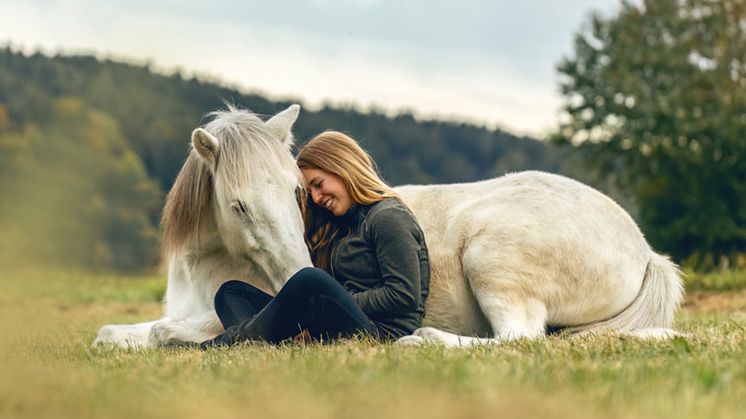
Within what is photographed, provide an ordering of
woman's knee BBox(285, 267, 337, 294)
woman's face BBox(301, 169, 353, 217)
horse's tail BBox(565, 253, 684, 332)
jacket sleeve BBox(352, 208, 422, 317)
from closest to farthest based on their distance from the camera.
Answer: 1. woman's knee BBox(285, 267, 337, 294)
2. jacket sleeve BBox(352, 208, 422, 317)
3. woman's face BBox(301, 169, 353, 217)
4. horse's tail BBox(565, 253, 684, 332)

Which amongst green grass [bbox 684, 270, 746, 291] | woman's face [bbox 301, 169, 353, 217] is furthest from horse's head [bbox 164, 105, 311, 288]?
green grass [bbox 684, 270, 746, 291]

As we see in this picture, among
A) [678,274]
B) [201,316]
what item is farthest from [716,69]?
[201,316]

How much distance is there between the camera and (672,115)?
2703 centimetres

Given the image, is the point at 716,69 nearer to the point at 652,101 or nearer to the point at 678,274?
the point at 652,101

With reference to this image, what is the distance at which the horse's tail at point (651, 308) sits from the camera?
18.3ft

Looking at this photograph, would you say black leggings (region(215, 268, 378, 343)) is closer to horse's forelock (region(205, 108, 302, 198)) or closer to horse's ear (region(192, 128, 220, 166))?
horse's forelock (region(205, 108, 302, 198))

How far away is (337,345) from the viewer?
4.68 metres

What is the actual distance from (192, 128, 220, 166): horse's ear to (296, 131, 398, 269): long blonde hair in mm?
569

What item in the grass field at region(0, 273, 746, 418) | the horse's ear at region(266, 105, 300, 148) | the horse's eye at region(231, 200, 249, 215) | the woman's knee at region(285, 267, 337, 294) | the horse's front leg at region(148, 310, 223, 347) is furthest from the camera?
the horse's ear at region(266, 105, 300, 148)

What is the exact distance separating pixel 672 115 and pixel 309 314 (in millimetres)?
24744

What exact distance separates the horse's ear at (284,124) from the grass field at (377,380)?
66.2 inches

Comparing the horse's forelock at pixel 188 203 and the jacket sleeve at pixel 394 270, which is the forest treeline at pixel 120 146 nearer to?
the horse's forelock at pixel 188 203

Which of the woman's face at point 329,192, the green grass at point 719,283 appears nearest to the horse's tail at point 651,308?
the woman's face at point 329,192

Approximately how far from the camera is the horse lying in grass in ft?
16.9
